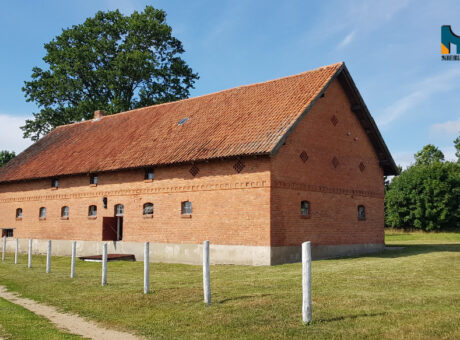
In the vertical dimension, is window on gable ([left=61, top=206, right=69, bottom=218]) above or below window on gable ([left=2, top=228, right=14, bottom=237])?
above

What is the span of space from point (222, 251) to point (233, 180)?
2948 mm

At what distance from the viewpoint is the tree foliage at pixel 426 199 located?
47.4 meters

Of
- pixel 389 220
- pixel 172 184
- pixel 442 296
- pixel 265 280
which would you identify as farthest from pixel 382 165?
pixel 389 220

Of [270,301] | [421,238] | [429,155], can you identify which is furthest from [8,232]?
[429,155]

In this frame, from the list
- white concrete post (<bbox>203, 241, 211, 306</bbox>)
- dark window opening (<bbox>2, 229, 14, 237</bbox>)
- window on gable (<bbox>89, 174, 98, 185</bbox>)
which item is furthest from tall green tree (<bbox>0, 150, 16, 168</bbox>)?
white concrete post (<bbox>203, 241, 211, 306</bbox>)

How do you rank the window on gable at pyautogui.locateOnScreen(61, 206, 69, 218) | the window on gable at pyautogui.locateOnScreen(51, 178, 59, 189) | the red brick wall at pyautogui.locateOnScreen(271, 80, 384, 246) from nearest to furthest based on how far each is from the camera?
the red brick wall at pyautogui.locateOnScreen(271, 80, 384, 246)
the window on gable at pyautogui.locateOnScreen(61, 206, 69, 218)
the window on gable at pyautogui.locateOnScreen(51, 178, 59, 189)

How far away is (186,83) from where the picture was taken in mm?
43688

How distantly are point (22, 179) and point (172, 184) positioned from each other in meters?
12.9

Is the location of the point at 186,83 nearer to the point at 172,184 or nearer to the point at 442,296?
the point at 172,184

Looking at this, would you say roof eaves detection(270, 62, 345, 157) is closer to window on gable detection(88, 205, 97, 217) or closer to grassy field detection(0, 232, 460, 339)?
grassy field detection(0, 232, 460, 339)

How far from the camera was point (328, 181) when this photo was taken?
21.2 metres

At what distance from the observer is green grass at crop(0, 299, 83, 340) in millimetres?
7363

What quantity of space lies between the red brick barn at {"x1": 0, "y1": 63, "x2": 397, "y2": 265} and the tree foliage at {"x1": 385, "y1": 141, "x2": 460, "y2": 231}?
81.2 feet

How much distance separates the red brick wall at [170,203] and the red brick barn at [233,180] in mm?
52
